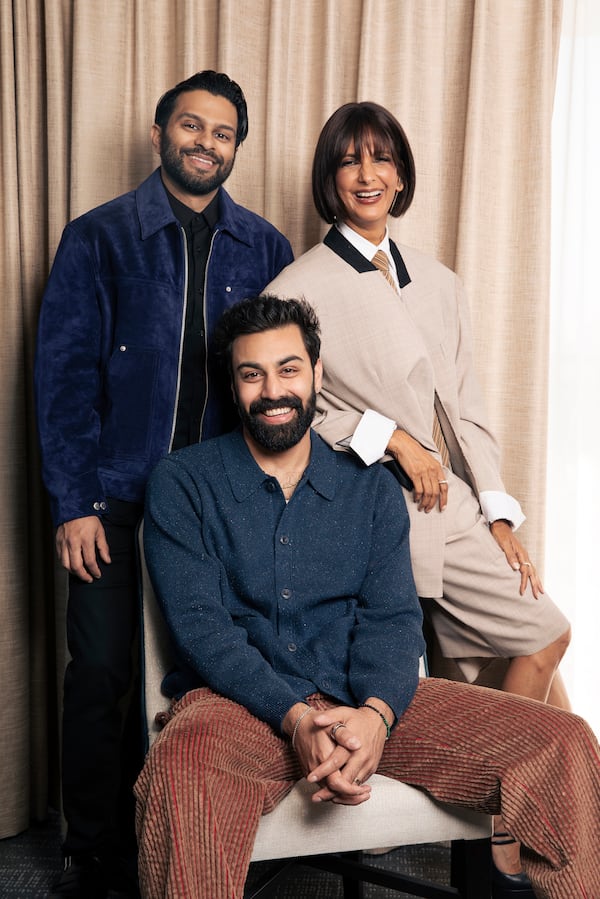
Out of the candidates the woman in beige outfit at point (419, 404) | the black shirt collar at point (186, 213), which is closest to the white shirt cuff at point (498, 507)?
the woman in beige outfit at point (419, 404)

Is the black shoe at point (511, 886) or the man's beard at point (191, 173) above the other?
the man's beard at point (191, 173)

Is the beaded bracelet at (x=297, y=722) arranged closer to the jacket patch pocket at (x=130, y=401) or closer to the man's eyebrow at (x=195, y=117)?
the jacket patch pocket at (x=130, y=401)

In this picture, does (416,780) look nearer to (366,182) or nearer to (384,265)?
(384,265)

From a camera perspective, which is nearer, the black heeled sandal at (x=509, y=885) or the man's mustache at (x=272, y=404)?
the man's mustache at (x=272, y=404)

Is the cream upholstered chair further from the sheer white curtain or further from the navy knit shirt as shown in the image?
the sheer white curtain

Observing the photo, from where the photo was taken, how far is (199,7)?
2.43 meters

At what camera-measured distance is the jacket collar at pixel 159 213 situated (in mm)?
2000

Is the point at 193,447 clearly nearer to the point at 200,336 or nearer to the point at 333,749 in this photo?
the point at 200,336

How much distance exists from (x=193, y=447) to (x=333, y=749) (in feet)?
2.15

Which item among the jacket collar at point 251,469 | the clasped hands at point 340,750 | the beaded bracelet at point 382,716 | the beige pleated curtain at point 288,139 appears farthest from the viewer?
the beige pleated curtain at point 288,139

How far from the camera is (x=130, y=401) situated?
6.45 feet

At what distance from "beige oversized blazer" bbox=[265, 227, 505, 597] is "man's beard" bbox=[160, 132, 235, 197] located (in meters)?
0.25

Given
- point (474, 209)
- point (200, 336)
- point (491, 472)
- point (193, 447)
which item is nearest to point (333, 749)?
point (193, 447)

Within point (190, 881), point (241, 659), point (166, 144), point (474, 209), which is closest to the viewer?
point (190, 881)
